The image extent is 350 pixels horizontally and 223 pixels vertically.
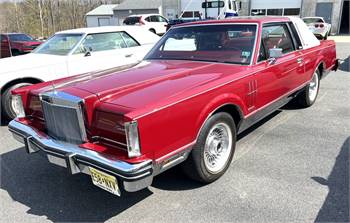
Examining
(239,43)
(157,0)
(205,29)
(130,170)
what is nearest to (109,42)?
(205,29)

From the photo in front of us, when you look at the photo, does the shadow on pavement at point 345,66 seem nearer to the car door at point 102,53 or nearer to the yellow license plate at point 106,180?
the car door at point 102,53

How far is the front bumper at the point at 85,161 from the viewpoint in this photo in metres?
2.38

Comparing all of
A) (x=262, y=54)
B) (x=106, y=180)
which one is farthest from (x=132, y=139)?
(x=262, y=54)

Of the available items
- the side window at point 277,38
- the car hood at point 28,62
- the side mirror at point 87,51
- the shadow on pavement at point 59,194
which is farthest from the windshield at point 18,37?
the side window at point 277,38

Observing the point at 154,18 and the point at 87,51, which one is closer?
the point at 87,51

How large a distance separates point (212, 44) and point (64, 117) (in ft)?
7.16

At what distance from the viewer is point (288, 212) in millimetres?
2791

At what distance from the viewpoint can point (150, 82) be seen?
10.4ft

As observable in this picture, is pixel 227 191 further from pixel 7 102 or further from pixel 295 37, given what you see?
pixel 7 102

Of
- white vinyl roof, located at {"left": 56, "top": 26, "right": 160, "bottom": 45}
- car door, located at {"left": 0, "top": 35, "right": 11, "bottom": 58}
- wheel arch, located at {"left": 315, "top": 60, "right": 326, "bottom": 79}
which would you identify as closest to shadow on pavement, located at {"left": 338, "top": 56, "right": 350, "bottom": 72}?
wheel arch, located at {"left": 315, "top": 60, "right": 326, "bottom": 79}

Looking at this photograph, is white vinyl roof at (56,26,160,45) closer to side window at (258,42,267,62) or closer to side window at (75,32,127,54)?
side window at (75,32,127,54)

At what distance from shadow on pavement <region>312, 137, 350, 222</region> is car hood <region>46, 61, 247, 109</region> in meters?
1.57

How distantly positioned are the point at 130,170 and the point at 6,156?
287 centimetres

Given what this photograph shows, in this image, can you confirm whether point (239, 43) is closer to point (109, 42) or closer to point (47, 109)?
point (47, 109)
